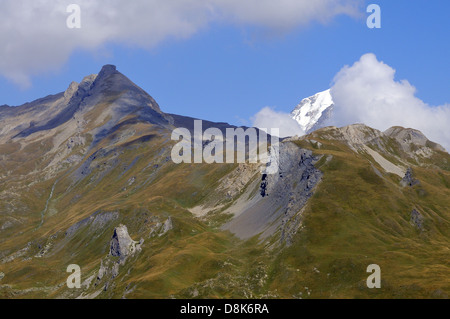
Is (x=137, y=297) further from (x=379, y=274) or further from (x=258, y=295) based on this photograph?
(x=379, y=274)

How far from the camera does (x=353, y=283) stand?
526 feet

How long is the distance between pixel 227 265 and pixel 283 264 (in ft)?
77.0

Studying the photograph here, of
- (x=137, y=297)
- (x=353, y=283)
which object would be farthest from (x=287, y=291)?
(x=137, y=297)

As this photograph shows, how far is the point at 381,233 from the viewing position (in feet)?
641

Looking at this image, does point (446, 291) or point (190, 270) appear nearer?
point (446, 291)

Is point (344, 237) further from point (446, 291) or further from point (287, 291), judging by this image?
point (446, 291)
